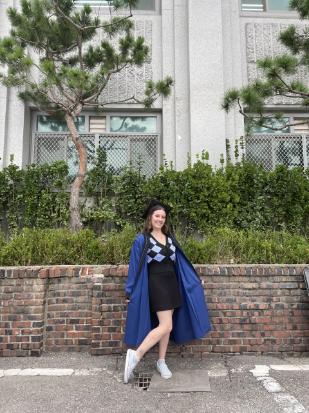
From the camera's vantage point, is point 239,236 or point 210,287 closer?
point 210,287

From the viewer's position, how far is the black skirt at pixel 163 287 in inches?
142

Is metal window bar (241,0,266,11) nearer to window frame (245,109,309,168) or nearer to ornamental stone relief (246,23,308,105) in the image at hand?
ornamental stone relief (246,23,308,105)

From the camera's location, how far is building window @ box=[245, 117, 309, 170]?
854 cm

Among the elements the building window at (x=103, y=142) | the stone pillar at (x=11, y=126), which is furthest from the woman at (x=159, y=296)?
the stone pillar at (x=11, y=126)

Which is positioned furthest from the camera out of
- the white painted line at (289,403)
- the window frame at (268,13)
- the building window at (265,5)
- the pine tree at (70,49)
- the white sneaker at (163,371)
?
the building window at (265,5)

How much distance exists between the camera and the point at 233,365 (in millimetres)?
4094

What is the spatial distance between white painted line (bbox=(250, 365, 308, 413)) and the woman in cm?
71

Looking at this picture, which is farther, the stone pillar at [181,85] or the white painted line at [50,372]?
the stone pillar at [181,85]

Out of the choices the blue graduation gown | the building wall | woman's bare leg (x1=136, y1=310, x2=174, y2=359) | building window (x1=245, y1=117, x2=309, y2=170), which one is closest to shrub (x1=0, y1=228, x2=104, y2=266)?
the blue graduation gown

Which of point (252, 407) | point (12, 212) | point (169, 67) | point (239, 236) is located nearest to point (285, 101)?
point (169, 67)

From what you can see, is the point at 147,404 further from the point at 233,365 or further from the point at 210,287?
the point at 210,287

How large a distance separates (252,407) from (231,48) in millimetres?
7814

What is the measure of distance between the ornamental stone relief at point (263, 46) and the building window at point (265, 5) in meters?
0.55

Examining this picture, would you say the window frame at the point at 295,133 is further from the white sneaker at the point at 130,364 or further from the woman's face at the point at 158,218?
the white sneaker at the point at 130,364
